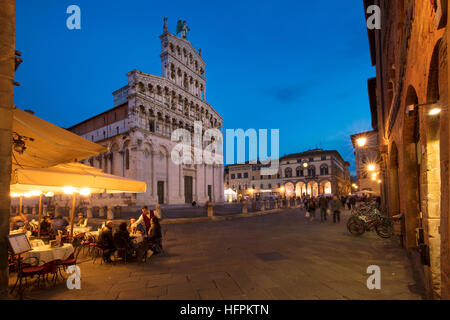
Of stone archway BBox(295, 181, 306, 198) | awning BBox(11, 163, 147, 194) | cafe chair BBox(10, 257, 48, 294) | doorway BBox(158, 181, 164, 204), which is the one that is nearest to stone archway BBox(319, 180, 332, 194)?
stone archway BBox(295, 181, 306, 198)

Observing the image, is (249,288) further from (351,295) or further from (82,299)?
(82,299)

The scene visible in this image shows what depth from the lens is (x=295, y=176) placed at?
66.6 meters

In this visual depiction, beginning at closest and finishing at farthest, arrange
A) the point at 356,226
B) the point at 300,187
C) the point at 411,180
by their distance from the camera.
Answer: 1. the point at 411,180
2. the point at 356,226
3. the point at 300,187

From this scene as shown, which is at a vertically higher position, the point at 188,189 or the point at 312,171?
the point at 312,171

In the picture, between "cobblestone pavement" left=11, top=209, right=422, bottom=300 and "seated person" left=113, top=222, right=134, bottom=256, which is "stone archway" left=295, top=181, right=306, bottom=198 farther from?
"seated person" left=113, top=222, right=134, bottom=256

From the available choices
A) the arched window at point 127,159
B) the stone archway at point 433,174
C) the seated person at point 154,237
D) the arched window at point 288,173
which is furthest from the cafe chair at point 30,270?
the arched window at point 288,173

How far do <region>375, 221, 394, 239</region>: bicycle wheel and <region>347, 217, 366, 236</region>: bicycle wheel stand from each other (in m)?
0.54

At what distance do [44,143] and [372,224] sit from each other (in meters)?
10.9

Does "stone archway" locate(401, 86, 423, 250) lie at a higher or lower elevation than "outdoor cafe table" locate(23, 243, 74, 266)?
higher

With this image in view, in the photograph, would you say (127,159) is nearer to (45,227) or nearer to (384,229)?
(45,227)

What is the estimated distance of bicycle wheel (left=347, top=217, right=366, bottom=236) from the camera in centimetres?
984

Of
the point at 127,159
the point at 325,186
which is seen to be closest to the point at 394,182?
the point at 127,159

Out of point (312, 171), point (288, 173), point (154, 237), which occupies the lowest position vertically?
point (154, 237)

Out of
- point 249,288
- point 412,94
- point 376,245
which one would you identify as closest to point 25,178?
point 249,288
